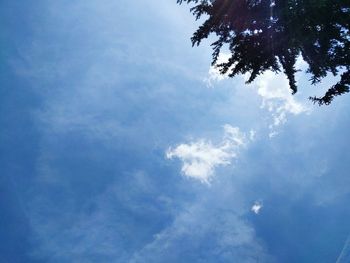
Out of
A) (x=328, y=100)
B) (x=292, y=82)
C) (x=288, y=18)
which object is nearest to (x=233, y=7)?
(x=288, y=18)

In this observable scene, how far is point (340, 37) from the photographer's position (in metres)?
9.29

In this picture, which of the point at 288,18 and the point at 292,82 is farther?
the point at 292,82

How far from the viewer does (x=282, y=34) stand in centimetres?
915

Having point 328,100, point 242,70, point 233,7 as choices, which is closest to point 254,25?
point 233,7

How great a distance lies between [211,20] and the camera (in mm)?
9961

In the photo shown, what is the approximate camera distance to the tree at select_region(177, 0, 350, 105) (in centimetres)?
842

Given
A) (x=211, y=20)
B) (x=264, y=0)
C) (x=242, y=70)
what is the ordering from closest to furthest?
(x=264, y=0) → (x=211, y=20) → (x=242, y=70)

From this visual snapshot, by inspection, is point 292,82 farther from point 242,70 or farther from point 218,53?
point 218,53

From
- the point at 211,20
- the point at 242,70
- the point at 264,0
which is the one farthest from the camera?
the point at 242,70

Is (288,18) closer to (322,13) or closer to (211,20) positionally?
(322,13)

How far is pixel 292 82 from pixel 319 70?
0.85 meters

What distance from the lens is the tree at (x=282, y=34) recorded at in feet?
27.6

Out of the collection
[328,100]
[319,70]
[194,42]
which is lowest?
[328,100]

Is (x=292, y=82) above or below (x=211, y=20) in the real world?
below
